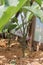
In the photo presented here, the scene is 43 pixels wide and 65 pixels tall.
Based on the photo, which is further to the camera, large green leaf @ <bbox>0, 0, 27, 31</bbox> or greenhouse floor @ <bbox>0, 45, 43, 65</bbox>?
greenhouse floor @ <bbox>0, 45, 43, 65</bbox>

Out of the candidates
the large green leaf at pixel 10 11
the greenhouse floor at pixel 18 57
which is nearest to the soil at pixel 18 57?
the greenhouse floor at pixel 18 57

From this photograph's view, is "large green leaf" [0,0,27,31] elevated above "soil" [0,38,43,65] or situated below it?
above

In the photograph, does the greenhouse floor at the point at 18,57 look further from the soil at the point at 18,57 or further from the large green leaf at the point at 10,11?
the large green leaf at the point at 10,11

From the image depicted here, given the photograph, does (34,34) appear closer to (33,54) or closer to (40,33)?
(40,33)

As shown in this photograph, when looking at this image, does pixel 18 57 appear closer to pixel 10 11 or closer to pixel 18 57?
pixel 18 57

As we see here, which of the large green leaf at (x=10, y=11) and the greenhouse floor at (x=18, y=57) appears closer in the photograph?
the large green leaf at (x=10, y=11)

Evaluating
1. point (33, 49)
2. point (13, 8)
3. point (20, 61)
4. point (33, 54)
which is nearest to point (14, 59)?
point (20, 61)

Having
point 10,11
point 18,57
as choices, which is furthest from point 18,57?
point 10,11

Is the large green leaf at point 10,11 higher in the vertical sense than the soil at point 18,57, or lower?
higher

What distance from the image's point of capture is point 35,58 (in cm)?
178

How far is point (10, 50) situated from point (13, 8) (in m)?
1.33

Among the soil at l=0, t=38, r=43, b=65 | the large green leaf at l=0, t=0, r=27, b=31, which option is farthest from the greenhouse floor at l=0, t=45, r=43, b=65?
the large green leaf at l=0, t=0, r=27, b=31

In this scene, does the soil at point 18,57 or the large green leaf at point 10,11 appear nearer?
the large green leaf at point 10,11

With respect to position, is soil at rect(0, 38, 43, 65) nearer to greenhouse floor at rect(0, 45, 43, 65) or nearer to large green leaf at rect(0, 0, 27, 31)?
greenhouse floor at rect(0, 45, 43, 65)
